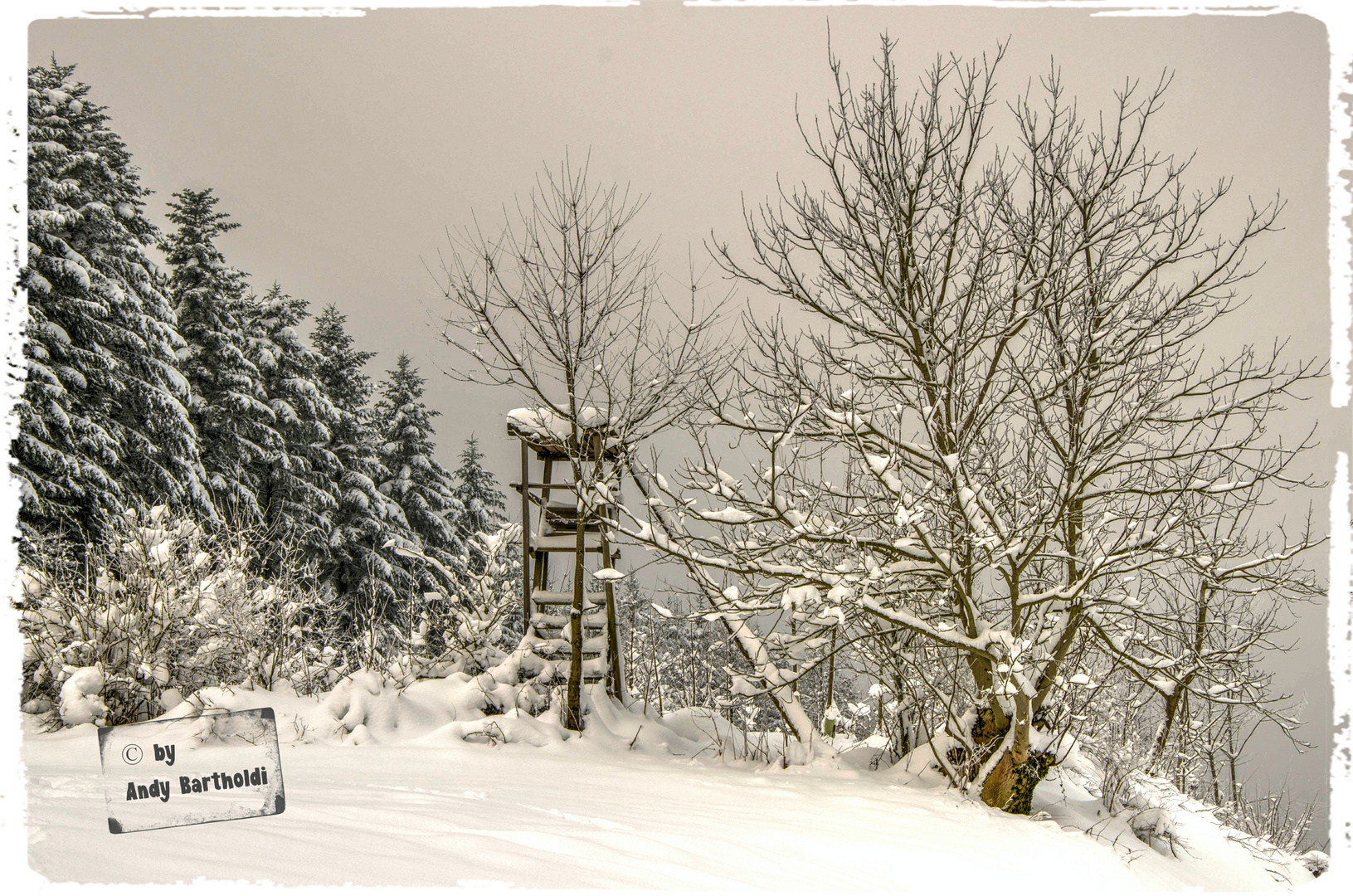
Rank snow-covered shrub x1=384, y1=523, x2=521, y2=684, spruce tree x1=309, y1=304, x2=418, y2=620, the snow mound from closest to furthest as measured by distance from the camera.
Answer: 1. the snow mound
2. snow-covered shrub x1=384, y1=523, x2=521, y2=684
3. spruce tree x1=309, y1=304, x2=418, y2=620

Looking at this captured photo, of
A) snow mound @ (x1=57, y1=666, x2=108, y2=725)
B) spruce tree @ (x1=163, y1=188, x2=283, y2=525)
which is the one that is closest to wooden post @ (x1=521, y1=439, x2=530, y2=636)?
snow mound @ (x1=57, y1=666, x2=108, y2=725)

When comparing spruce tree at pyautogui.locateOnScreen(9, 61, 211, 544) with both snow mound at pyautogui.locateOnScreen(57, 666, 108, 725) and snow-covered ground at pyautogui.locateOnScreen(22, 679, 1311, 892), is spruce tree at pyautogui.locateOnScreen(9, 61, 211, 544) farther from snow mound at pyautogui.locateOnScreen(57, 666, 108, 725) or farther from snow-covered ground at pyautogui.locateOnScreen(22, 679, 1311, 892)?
snow-covered ground at pyautogui.locateOnScreen(22, 679, 1311, 892)

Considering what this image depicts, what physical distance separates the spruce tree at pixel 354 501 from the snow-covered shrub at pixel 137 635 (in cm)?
967

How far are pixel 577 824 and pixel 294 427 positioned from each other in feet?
60.2

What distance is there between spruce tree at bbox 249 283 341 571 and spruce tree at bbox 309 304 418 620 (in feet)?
1.50

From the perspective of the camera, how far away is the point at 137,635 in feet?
23.2

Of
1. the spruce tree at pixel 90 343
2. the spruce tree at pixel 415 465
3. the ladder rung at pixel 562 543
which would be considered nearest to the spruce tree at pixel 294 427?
the spruce tree at pixel 415 465

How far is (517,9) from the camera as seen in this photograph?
4418 mm

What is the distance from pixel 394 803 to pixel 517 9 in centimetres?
453

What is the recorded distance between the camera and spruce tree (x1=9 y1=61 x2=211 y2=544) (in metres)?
Answer: 12.4

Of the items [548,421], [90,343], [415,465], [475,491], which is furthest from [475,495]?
[548,421]

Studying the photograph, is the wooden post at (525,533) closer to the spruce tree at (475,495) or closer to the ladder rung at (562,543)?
the ladder rung at (562,543)

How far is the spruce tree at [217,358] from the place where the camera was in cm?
1717

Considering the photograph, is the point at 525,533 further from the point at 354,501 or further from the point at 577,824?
the point at 354,501
